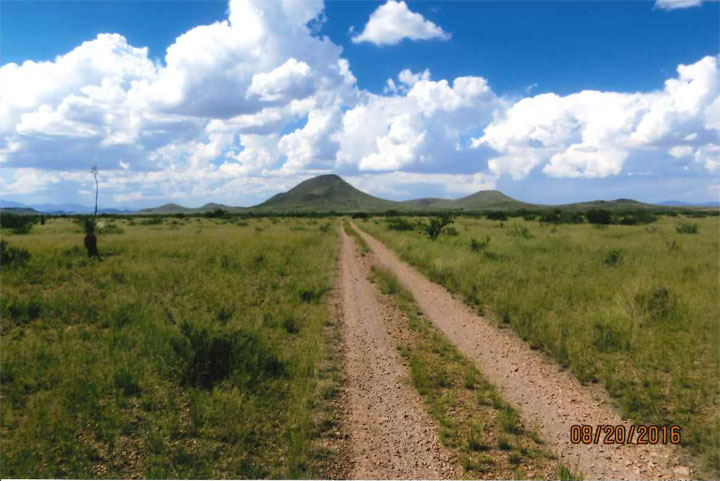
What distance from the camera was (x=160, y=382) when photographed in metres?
6.27

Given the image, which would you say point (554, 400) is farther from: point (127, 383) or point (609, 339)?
point (127, 383)

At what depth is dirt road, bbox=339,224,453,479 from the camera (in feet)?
14.5

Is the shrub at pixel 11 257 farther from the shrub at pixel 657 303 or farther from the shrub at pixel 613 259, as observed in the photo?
the shrub at pixel 613 259

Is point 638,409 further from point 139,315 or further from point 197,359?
point 139,315

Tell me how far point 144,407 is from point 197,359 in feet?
3.74

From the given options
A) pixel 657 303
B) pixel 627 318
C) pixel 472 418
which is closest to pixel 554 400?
pixel 472 418

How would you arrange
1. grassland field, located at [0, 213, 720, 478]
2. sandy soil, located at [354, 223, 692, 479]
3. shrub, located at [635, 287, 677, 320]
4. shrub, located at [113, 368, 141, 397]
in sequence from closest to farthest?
sandy soil, located at [354, 223, 692, 479] → grassland field, located at [0, 213, 720, 478] → shrub, located at [113, 368, 141, 397] → shrub, located at [635, 287, 677, 320]

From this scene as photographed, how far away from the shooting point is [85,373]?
20.7ft

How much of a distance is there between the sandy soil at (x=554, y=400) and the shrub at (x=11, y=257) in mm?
15525

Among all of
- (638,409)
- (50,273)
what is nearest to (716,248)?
(638,409)
